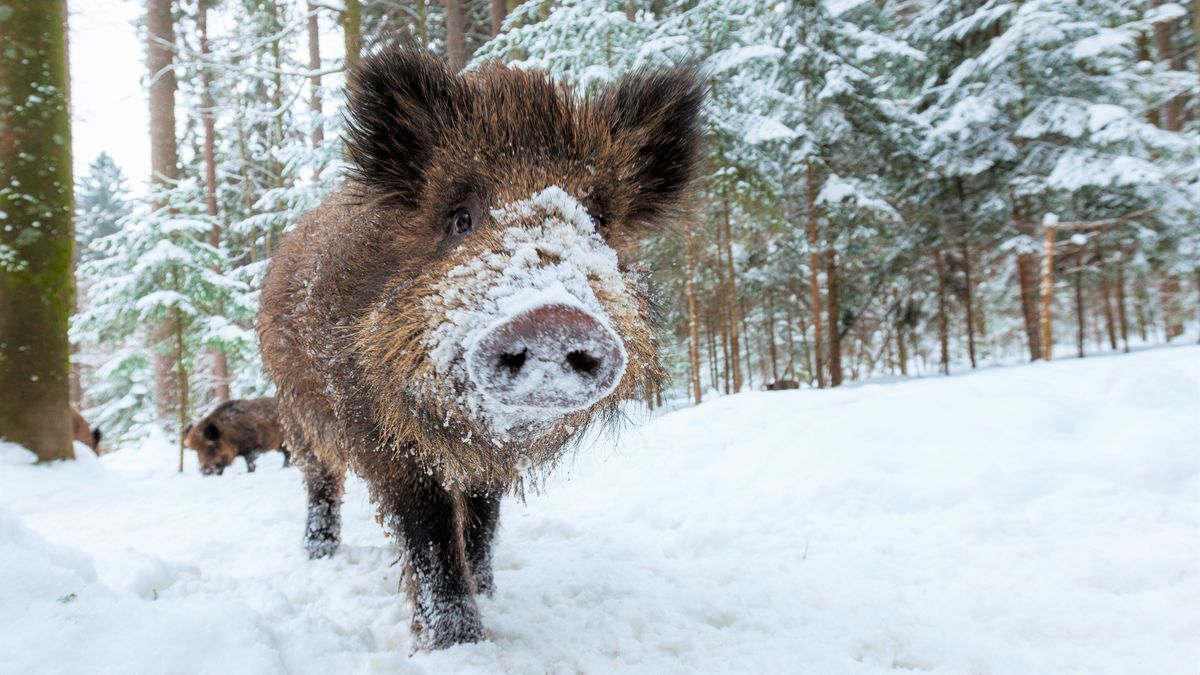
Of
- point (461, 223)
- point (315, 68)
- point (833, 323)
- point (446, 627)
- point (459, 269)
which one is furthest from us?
point (833, 323)

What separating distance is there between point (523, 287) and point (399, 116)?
1075mm

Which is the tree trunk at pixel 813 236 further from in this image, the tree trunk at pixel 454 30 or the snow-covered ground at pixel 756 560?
the tree trunk at pixel 454 30

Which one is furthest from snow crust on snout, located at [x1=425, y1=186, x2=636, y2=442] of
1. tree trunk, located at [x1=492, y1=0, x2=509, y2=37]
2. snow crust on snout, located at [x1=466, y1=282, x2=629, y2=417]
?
tree trunk, located at [x1=492, y1=0, x2=509, y2=37]

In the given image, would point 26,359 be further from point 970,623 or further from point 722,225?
point 722,225

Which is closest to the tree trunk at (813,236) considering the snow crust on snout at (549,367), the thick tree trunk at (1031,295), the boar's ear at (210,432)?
the thick tree trunk at (1031,295)

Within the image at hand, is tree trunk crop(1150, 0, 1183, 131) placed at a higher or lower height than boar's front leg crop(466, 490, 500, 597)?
higher

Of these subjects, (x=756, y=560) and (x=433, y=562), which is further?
(x=756, y=560)

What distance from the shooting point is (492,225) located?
1.92 meters

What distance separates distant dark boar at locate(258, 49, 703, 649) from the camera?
170 cm

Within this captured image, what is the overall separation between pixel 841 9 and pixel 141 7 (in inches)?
524

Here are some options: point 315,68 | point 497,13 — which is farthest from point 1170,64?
point 315,68

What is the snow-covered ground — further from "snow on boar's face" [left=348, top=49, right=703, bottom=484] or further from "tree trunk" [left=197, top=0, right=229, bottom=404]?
"tree trunk" [left=197, top=0, right=229, bottom=404]

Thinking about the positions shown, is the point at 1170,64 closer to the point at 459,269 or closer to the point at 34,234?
the point at 459,269

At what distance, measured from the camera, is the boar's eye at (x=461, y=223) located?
81.4 inches
